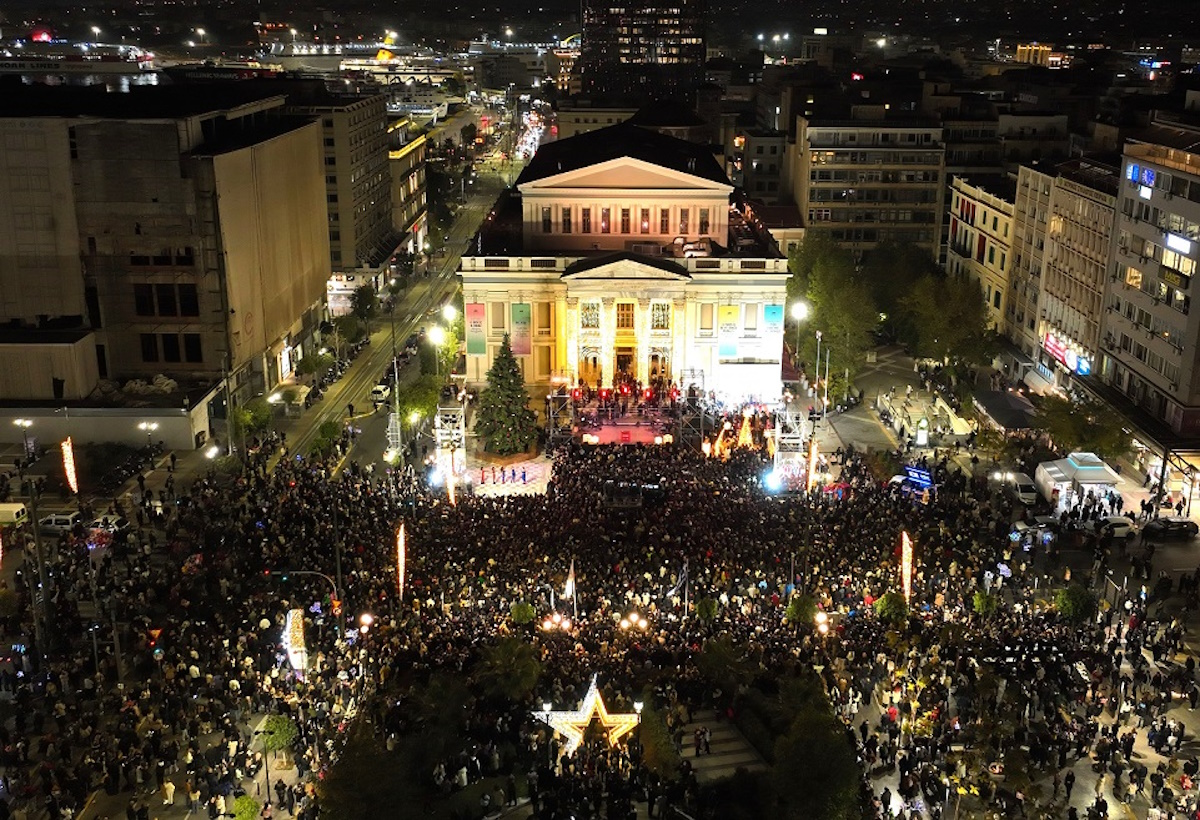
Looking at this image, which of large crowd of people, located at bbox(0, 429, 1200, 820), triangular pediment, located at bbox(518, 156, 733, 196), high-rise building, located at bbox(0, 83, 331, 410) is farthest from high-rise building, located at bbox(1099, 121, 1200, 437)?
high-rise building, located at bbox(0, 83, 331, 410)

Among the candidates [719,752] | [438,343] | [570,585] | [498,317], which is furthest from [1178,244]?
[438,343]

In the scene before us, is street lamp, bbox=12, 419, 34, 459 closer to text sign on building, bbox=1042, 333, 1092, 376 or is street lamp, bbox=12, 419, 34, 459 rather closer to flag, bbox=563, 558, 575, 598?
flag, bbox=563, 558, 575, 598

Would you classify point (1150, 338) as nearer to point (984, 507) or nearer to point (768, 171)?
point (984, 507)

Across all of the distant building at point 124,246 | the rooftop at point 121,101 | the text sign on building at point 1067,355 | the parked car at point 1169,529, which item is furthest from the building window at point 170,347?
the parked car at point 1169,529

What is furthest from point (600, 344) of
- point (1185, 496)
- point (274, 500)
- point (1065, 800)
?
point (1065, 800)

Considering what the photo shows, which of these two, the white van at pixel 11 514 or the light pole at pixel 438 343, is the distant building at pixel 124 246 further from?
the white van at pixel 11 514
